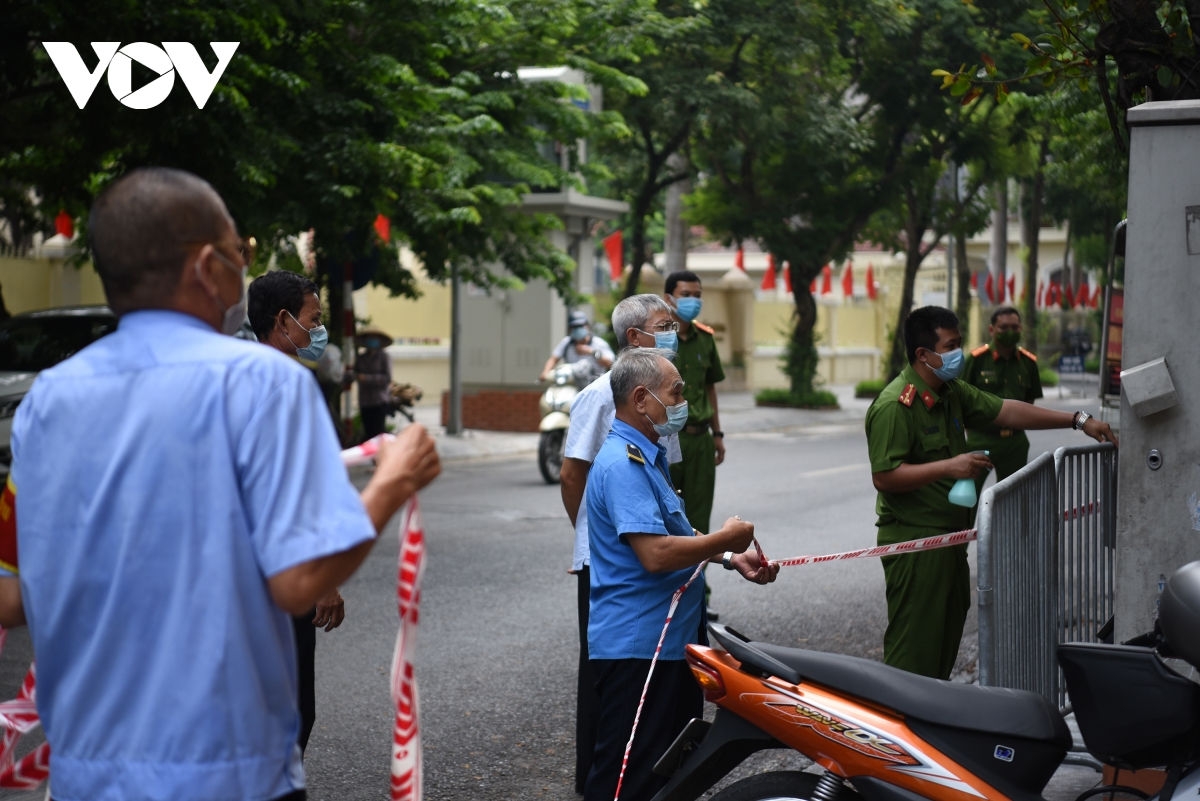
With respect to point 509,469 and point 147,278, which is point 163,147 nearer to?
point 509,469

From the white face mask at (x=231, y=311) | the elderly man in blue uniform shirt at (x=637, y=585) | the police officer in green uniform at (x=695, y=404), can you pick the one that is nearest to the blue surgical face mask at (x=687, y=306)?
the police officer in green uniform at (x=695, y=404)

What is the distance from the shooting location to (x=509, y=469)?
18.0 metres

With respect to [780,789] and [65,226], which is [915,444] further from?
[65,226]

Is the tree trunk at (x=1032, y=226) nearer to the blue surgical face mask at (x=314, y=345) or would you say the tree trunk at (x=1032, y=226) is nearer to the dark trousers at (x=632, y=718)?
the blue surgical face mask at (x=314, y=345)

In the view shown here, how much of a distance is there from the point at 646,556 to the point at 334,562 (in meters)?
1.96

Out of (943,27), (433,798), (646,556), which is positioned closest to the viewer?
(646,556)

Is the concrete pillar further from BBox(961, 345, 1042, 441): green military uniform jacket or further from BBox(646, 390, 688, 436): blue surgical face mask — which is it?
BBox(961, 345, 1042, 441): green military uniform jacket

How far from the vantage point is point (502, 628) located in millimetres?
8477

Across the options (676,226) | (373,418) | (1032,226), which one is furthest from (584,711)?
(1032,226)

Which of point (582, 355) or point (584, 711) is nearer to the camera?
point (584, 711)

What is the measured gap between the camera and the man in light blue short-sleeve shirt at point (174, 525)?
89.0 inches

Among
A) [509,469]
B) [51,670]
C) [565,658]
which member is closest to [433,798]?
[565,658]

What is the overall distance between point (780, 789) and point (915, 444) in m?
2.19

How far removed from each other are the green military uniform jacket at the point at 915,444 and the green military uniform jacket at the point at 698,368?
217 centimetres
